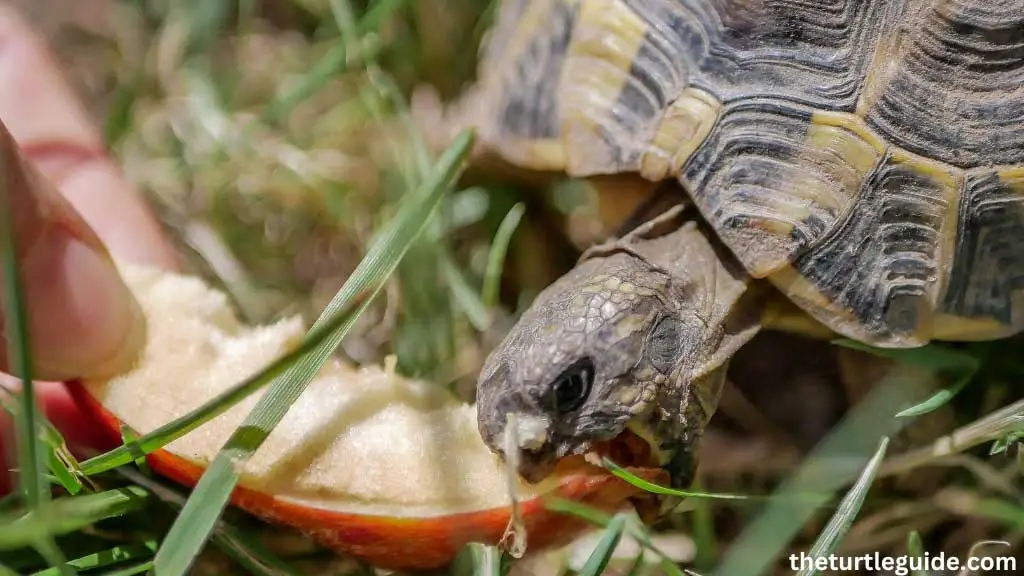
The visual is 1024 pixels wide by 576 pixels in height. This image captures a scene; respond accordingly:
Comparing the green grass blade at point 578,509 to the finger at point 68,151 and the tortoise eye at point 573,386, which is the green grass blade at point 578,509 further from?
the finger at point 68,151

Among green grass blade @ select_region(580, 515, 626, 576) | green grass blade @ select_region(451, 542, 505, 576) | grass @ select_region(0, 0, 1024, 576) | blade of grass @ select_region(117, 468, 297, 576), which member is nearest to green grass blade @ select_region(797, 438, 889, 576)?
grass @ select_region(0, 0, 1024, 576)

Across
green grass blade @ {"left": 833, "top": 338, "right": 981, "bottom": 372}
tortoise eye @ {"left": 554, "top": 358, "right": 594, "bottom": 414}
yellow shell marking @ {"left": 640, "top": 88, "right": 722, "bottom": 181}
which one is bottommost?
green grass blade @ {"left": 833, "top": 338, "right": 981, "bottom": 372}

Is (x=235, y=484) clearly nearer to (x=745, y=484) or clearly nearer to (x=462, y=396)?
(x=462, y=396)

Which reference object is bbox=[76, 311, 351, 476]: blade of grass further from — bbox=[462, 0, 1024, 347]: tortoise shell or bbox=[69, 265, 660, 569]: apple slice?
bbox=[462, 0, 1024, 347]: tortoise shell

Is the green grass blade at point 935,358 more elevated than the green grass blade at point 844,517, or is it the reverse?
the green grass blade at point 935,358

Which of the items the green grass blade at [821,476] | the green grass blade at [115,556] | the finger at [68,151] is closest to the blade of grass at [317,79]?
the finger at [68,151]

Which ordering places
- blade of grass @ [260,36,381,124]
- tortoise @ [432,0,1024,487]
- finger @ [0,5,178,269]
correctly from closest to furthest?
tortoise @ [432,0,1024,487] < finger @ [0,5,178,269] < blade of grass @ [260,36,381,124]

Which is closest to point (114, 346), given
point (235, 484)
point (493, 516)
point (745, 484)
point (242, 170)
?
point (235, 484)
